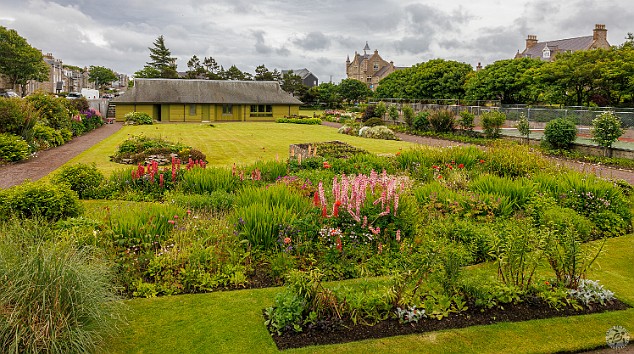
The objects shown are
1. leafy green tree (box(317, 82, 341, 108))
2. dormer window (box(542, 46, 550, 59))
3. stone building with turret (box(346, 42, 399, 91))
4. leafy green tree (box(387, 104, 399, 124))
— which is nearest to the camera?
leafy green tree (box(387, 104, 399, 124))

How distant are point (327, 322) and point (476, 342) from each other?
1.55m

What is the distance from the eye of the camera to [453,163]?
1323cm

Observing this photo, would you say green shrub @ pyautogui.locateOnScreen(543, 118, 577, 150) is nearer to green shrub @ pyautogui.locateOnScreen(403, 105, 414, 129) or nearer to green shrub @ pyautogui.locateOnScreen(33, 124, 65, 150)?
green shrub @ pyautogui.locateOnScreen(403, 105, 414, 129)

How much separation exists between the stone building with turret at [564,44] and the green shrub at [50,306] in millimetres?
54430

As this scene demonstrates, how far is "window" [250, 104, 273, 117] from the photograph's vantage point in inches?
1935

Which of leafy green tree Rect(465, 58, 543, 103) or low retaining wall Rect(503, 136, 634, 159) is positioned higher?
leafy green tree Rect(465, 58, 543, 103)

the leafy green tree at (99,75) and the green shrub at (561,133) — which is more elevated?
the leafy green tree at (99,75)

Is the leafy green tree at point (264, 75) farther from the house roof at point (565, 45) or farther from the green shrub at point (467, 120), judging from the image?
the green shrub at point (467, 120)

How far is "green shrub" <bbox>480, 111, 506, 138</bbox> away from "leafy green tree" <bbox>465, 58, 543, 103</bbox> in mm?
12711

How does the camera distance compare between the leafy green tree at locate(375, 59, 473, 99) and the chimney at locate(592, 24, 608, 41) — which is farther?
the chimney at locate(592, 24, 608, 41)

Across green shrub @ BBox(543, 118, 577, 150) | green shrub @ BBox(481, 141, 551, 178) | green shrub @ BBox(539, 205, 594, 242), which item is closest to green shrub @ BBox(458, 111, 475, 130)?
green shrub @ BBox(543, 118, 577, 150)

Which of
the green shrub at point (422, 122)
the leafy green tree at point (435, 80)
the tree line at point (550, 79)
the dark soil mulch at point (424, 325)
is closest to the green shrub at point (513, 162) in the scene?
the dark soil mulch at point (424, 325)

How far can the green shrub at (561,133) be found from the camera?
2227cm

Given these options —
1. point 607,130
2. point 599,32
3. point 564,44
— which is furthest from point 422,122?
point 564,44
